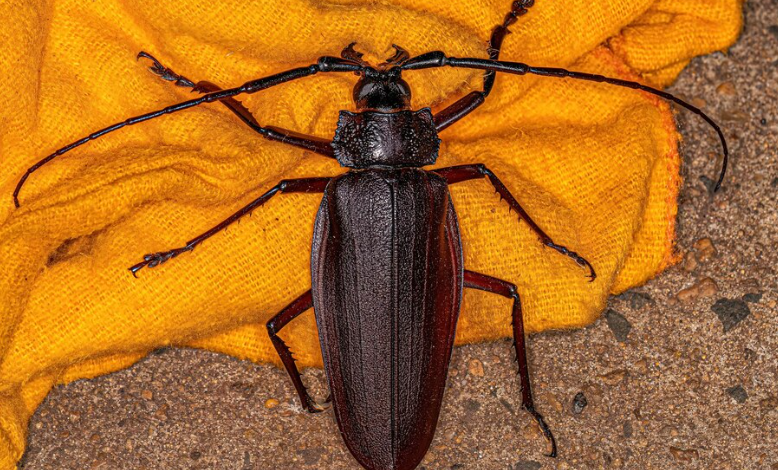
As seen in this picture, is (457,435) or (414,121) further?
(457,435)

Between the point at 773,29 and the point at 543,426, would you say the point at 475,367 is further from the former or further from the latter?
the point at 773,29

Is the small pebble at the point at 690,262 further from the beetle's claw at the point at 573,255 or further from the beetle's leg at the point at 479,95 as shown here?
the beetle's leg at the point at 479,95

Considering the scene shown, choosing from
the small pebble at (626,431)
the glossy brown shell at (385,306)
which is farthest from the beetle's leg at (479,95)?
the small pebble at (626,431)

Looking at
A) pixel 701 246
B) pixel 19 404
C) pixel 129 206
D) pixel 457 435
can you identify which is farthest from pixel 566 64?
pixel 19 404

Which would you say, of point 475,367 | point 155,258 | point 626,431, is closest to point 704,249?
point 626,431

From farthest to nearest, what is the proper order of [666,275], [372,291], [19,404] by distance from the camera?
[666,275] → [19,404] → [372,291]

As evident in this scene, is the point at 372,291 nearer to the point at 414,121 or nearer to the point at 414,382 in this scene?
the point at 414,382
